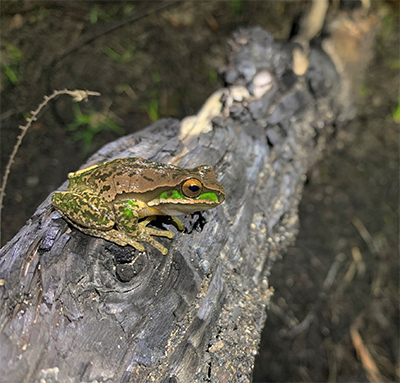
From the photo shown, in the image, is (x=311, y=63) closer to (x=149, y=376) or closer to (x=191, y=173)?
(x=191, y=173)

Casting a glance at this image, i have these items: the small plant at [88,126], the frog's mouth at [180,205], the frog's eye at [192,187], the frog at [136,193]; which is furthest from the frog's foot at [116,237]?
the small plant at [88,126]

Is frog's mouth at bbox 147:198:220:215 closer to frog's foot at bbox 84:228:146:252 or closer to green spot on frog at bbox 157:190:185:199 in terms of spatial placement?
green spot on frog at bbox 157:190:185:199

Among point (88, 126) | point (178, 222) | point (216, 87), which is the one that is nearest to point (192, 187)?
point (178, 222)

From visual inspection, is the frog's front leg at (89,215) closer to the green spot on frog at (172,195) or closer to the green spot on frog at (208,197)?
the green spot on frog at (172,195)

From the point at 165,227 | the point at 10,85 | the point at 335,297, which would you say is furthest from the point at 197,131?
the point at 335,297

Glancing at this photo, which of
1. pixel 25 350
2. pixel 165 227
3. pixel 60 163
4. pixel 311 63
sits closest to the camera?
pixel 25 350

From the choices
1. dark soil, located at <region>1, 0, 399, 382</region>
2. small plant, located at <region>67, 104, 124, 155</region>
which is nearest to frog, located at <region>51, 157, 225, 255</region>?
dark soil, located at <region>1, 0, 399, 382</region>

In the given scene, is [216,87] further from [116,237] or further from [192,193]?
[116,237]
